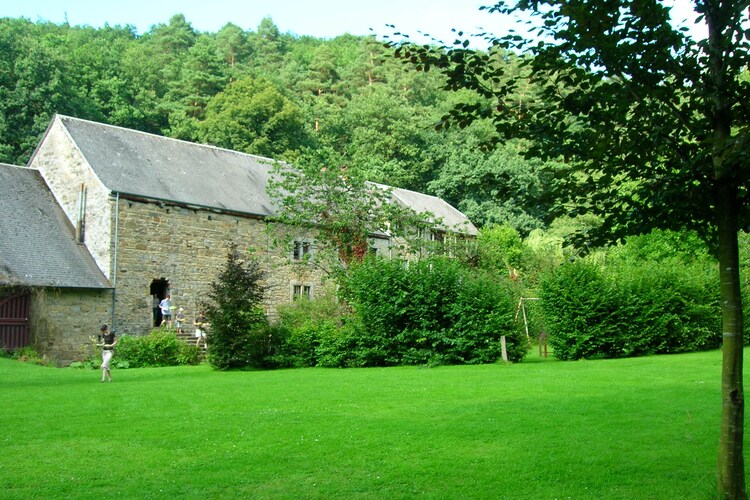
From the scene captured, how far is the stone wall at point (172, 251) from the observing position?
3069 cm

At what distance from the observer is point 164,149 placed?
3512 centimetres

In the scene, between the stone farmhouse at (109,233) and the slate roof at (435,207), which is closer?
the stone farmhouse at (109,233)

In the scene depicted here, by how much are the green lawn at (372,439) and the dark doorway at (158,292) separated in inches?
591

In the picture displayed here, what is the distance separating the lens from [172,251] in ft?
106

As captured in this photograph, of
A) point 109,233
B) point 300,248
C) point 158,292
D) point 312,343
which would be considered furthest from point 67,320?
point 300,248

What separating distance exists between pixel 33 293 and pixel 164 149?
9667mm

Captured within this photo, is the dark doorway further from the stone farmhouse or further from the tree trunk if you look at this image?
the tree trunk

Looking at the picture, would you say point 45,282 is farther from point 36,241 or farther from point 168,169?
point 168,169

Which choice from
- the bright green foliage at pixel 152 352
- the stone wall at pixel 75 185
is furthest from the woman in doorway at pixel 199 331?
the stone wall at pixel 75 185

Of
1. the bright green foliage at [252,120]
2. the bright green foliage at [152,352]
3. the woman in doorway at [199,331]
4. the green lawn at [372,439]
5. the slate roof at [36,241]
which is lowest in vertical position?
the green lawn at [372,439]

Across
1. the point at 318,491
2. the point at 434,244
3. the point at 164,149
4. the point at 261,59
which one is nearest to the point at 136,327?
the point at 164,149

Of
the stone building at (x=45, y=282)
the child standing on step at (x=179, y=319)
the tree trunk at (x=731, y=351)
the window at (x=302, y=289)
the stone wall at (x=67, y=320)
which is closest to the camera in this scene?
the tree trunk at (x=731, y=351)

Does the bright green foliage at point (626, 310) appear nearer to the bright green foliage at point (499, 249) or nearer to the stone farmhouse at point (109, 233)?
the stone farmhouse at point (109, 233)

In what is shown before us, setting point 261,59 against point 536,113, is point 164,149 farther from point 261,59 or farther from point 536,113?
point 261,59
